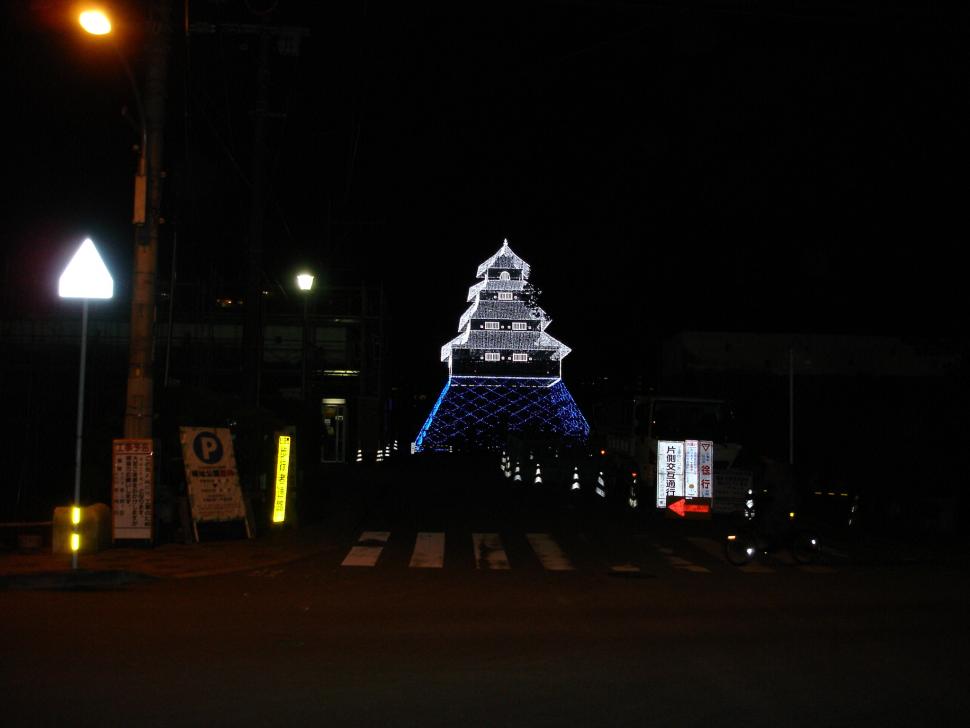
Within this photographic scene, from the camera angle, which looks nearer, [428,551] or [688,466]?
[428,551]

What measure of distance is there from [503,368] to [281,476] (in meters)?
45.2

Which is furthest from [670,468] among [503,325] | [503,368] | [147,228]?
[503,325]

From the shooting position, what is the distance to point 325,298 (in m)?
48.0

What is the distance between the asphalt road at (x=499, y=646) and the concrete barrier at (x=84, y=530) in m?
2.47

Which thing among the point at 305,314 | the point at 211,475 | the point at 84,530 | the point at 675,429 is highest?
the point at 305,314

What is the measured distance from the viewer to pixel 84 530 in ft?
48.1

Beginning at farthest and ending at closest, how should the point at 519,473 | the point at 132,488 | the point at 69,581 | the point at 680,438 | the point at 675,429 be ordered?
the point at 519,473
the point at 675,429
the point at 680,438
the point at 132,488
the point at 69,581

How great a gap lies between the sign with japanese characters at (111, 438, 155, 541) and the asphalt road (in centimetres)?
240

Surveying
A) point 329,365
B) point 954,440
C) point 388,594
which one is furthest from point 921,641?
point 329,365

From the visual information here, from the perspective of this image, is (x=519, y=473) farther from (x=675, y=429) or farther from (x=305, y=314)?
(x=675, y=429)

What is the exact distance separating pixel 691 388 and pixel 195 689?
29.0m

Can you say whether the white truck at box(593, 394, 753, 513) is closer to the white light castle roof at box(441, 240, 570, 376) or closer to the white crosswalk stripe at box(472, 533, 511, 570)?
the white crosswalk stripe at box(472, 533, 511, 570)

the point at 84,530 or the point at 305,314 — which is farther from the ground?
the point at 305,314

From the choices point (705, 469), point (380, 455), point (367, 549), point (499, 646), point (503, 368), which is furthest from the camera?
point (503, 368)
